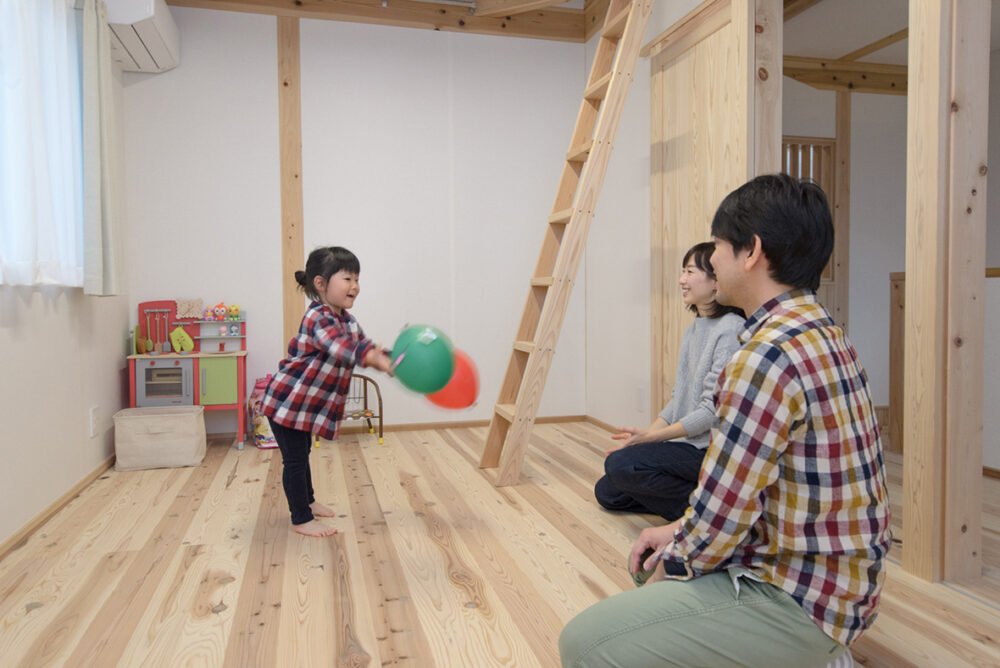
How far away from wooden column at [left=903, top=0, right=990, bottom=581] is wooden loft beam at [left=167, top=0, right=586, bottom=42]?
304cm

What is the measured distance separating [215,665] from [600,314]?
343cm

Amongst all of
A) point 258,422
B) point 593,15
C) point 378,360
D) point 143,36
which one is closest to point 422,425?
point 258,422

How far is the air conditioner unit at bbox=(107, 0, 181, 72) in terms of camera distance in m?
3.38

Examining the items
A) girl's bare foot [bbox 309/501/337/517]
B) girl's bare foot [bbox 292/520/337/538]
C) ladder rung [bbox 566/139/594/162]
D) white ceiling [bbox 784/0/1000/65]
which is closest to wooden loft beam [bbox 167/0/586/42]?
white ceiling [bbox 784/0/1000/65]

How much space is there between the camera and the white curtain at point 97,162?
310 cm

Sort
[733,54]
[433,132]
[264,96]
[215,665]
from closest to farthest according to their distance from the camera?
[215,665] < [733,54] < [264,96] < [433,132]

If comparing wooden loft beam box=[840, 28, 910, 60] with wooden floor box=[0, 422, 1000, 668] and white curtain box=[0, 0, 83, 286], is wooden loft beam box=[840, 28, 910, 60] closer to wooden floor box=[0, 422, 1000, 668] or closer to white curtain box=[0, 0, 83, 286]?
wooden floor box=[0, 422, 1000, 668]

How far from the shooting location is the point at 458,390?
2.31 metres

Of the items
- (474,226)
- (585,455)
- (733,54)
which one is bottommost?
(585,455)

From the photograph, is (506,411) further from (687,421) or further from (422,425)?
(422,425)

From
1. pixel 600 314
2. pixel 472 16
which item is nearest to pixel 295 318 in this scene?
pixel 600 314

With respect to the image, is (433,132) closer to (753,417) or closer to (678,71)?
(678,71)

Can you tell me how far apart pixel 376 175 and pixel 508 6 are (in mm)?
1341

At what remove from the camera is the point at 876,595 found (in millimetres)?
1042
